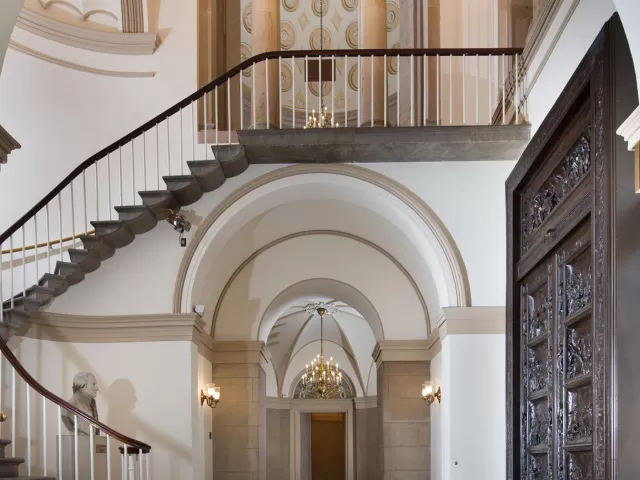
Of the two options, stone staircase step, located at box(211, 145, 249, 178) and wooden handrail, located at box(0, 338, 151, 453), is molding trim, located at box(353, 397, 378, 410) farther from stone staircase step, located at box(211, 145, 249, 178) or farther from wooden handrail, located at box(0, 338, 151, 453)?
wooden handrail, located at box(0, 338, 151, 453)

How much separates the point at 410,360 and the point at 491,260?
3.49 metres

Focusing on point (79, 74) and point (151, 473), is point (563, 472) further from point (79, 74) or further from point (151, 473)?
point (79, 74)

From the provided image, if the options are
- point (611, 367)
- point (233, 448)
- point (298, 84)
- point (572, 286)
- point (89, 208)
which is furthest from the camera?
point (298, 84)

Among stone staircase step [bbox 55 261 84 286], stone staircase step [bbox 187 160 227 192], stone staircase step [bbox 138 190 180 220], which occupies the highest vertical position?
stone staircase step [bbox 187 160 227 192]

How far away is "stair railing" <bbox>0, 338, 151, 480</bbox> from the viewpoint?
8180 mm

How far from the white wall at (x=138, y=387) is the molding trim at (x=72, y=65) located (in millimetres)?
4049

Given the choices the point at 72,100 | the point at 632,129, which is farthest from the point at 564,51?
the point at 72,100

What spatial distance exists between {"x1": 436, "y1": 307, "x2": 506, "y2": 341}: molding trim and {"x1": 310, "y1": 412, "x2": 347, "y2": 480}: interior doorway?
56.7 feet

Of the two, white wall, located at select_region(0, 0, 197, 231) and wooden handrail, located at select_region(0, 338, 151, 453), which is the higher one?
white wall, located at select_region(0, 0, 197, 231)

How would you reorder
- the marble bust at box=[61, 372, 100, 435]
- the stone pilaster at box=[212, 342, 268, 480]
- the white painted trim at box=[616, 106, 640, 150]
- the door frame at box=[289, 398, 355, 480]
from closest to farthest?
the white painted trim at box=[616, 106, 640, 150], the marble bust at box=[61, 372, 100, 435], the stone pilaster at box=[212, 342, 268, 480], the door frame at box=[289, 398, 355, 480]

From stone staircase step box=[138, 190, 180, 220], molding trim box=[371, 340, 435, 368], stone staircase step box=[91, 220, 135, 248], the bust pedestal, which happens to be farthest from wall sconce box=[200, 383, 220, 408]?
molding trim box=[371, 340, 435, 368]

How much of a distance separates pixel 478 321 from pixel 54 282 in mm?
4783

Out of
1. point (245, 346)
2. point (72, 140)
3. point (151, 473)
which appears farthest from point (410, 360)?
point (72, 140)

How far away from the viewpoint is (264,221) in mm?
12039
